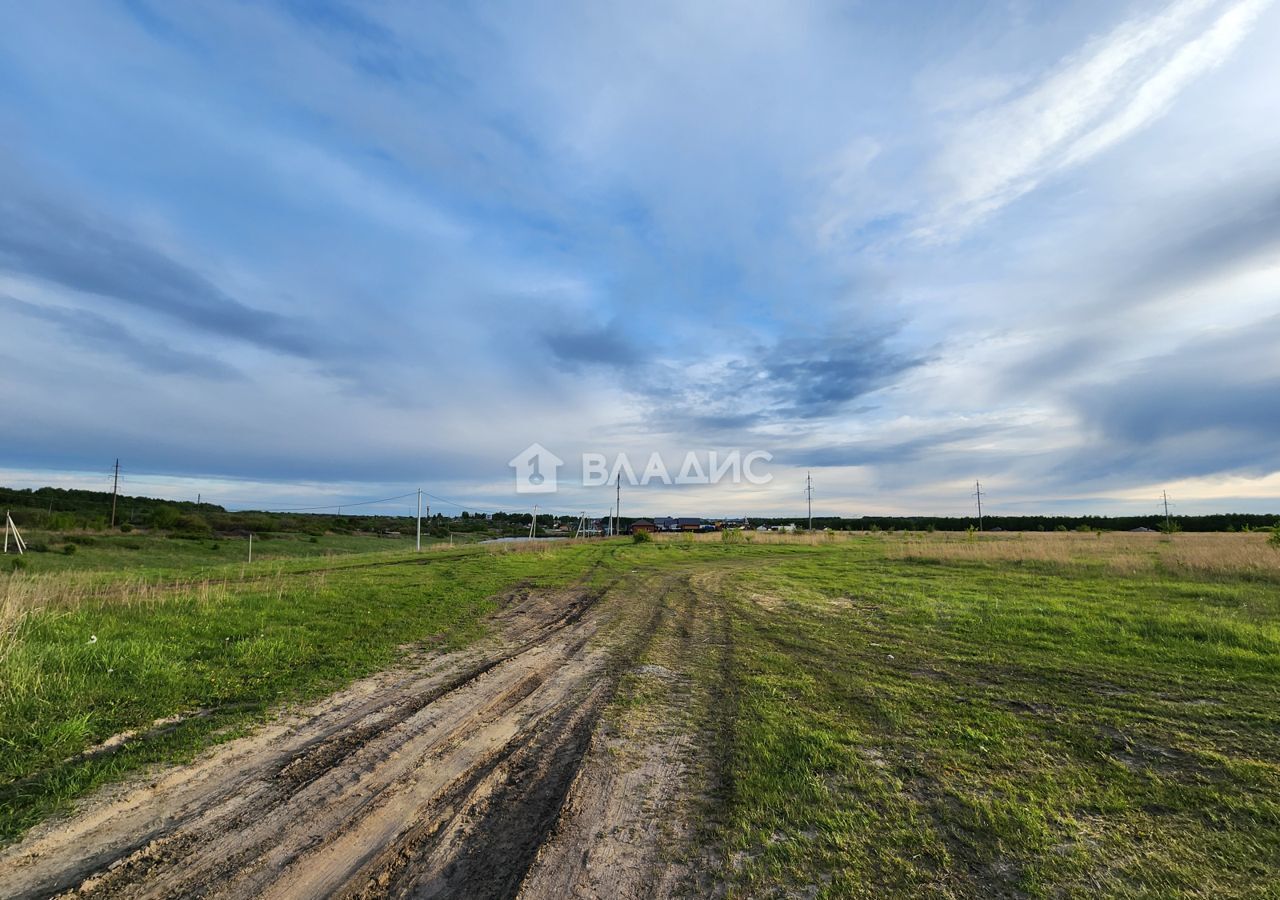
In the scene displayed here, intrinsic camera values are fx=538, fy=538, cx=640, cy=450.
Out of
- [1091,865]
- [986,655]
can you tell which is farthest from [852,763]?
[986,655]

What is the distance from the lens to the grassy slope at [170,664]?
430 centimetres

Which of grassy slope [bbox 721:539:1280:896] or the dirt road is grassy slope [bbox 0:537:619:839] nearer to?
the dirt road

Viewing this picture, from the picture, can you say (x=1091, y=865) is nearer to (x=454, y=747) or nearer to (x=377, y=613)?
(x=454, y=747)

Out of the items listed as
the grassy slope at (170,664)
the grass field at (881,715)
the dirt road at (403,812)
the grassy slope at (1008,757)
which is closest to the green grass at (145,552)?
the grassy slope at (170,664)

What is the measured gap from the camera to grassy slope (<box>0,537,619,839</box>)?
4301mm

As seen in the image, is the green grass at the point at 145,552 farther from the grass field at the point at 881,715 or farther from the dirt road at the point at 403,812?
the dirt road at the point at 403,812

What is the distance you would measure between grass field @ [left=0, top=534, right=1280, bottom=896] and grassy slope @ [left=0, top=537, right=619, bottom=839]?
0.03 metres

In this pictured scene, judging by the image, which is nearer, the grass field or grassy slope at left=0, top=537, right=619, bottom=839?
the grass field

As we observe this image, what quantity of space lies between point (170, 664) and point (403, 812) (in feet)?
16.7

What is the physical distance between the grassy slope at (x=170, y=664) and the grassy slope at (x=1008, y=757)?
15.8 ft

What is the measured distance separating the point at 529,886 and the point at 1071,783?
411 centimetres

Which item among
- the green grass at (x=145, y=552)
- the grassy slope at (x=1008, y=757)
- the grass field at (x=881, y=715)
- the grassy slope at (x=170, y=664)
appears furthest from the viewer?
the green grass at (x=145, y=552)

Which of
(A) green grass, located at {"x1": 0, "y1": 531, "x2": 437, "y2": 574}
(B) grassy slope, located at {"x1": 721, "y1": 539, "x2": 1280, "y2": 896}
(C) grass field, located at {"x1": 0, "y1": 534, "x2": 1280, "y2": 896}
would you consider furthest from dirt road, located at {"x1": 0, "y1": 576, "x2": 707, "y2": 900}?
(A) green grass, located at {"x1": 0, "y1": 531, "x2": 437, "y2": 574}

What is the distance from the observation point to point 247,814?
357 centimetres
